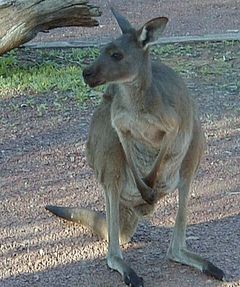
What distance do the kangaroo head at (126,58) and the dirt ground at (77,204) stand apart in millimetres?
935

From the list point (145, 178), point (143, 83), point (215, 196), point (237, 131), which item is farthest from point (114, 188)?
point (237, 131)

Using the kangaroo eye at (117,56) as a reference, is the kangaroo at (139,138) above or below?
below

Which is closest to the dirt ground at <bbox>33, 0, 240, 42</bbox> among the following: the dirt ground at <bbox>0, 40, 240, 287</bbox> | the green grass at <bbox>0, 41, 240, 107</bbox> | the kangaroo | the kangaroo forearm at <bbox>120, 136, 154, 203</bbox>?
the green grass at <bbox>0, 41, 240, 107</bbox>

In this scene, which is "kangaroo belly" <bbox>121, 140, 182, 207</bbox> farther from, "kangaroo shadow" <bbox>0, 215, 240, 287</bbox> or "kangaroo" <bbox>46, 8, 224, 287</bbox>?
"kangaroo shadow" <bbox>0, 215, 240, 287</bbox>

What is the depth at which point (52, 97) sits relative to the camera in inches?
260

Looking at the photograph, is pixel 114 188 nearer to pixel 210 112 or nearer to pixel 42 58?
pixel 210 112

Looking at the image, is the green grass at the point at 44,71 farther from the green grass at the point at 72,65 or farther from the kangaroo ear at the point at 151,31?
the kangaroo ear at the point at 151,31

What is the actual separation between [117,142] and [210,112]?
262cm

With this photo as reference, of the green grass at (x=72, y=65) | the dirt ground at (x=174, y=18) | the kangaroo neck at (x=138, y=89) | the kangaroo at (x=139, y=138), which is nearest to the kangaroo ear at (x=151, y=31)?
the kangaroo at (x=139, y=138)

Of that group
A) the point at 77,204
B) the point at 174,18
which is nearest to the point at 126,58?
the point at 77,204

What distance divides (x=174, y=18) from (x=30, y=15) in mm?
3457

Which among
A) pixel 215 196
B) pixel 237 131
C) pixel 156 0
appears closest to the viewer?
pixel 215 196

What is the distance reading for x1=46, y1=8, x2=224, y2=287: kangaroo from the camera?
349cm

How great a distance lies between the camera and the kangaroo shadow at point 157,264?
372 centimetres
